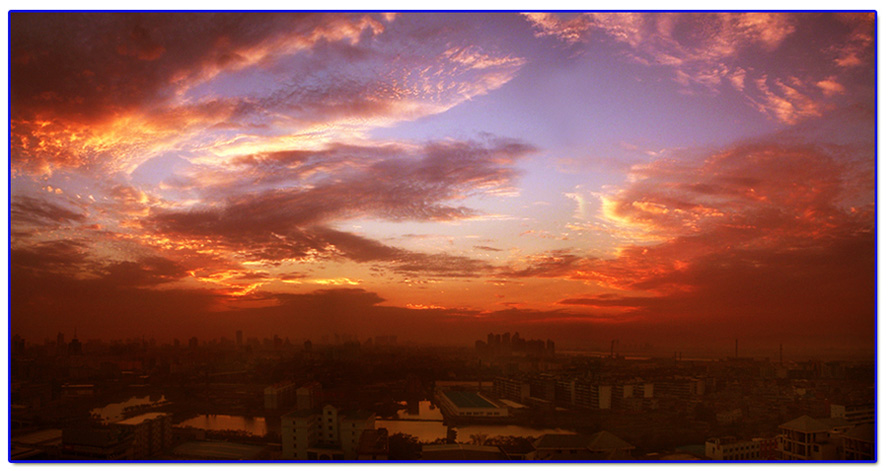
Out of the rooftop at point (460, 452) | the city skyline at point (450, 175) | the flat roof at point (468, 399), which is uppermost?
the city skyline at point (450, 175)

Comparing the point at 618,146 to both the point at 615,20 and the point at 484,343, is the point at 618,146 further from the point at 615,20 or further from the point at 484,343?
the point at 484,343

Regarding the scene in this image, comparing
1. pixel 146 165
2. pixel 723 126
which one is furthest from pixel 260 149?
pixel 723 126

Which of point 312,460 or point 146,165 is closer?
point 312,460

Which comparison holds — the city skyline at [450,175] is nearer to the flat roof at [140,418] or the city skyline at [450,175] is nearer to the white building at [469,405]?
the white building at [469,405]

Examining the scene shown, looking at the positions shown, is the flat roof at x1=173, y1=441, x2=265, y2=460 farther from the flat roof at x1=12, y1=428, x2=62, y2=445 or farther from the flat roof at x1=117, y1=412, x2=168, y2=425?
the flat roof at x1=12, y1=428, x2=62, y2=445

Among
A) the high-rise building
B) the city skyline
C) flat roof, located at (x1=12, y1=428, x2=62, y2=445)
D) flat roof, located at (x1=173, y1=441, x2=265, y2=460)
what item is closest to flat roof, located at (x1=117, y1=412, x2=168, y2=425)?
the high-rise building

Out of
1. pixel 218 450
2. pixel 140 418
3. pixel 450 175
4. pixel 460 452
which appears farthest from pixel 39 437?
pixel 450 175

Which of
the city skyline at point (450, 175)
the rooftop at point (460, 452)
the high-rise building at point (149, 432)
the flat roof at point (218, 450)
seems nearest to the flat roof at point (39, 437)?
the high-rise building at point (149, 432)
